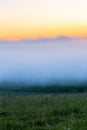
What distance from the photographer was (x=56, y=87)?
4328 centimetres

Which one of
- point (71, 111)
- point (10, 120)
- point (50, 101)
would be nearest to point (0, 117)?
point (10, 120)

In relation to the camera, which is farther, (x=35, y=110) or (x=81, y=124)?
(x=35, y=110)

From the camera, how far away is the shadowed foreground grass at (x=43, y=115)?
61.2ft

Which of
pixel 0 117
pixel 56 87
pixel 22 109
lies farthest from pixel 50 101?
pixel 56 87

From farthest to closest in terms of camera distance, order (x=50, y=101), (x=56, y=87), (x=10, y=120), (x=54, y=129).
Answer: (x=56, y=87), (x=50, y=101), (x=10, y=120), (x=54, y=129)

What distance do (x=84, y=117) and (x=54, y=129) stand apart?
2.66 meters

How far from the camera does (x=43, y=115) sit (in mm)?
20781

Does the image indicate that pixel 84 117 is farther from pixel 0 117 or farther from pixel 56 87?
pixel 56 87

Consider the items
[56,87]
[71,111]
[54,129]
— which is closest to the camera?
[54,129]

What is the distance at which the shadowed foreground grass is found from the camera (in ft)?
61.2

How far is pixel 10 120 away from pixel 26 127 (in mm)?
1156

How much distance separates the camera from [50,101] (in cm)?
2620

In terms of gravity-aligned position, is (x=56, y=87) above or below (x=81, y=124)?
above

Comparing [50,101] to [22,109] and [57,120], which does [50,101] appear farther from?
[57,120]
